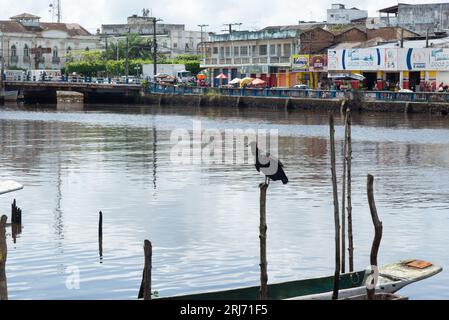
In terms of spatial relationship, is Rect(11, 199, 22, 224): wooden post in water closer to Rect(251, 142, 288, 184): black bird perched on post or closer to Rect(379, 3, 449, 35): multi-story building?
Rect(251, 142, 288, 184): black bird perched on post

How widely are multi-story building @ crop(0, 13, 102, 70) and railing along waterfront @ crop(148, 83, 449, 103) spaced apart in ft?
166

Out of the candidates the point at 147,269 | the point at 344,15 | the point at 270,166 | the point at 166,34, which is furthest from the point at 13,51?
the point at 147,269

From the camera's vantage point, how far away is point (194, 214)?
3762 cm

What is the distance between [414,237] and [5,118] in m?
68.3

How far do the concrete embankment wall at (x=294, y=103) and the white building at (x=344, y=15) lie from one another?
99.5 ft

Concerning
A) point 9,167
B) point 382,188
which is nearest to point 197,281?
point 382,188

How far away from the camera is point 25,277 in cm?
2806

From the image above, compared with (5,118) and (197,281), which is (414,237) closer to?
(197,281)

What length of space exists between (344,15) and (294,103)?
43.9 meters

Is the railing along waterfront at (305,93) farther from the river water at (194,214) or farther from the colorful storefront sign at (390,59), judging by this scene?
the river water at (194,214)

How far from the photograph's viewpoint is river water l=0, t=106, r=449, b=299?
93.6 ft

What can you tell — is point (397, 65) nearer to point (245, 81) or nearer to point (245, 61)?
point (245, 81)

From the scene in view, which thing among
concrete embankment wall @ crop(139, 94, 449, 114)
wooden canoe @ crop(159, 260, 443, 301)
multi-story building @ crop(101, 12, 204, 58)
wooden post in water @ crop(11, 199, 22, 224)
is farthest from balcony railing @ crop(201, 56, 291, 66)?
wooden canoe @ crop(159, 260, 443, 301)

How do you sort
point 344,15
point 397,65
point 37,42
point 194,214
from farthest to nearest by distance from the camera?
point 37,42 → point 344,15 → point 397,65 → point 194,214
